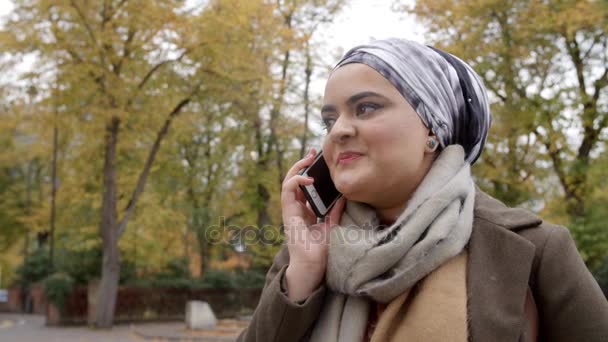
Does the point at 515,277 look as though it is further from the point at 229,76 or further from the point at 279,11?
the point at 279,11

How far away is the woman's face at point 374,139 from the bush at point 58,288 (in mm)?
22225

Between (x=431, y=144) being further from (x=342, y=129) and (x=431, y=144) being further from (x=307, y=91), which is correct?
(x=307, y=91)

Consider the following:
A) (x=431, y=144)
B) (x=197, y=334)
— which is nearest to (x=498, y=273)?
(x=431, y=144)

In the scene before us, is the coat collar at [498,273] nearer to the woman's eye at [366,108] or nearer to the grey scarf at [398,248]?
the grey scarf at [398,248]

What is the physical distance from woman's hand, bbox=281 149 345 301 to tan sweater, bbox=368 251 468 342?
0.24 meters

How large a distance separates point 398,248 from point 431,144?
1.21 feet

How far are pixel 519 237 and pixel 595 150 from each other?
15126 mm

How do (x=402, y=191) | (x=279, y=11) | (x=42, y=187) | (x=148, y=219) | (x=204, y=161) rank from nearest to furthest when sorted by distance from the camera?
(x=402, y=191) → (x=279, y=11) → (x=148, y=219) → (x=204, y=161) → (x=42, y=187)

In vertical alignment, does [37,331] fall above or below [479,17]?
below

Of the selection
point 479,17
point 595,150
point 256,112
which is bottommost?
point 595,150

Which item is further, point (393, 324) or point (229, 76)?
point (229, 76)

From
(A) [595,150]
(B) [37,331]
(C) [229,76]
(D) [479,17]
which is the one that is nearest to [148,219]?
(B) [37,331]

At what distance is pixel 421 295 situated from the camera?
5.16 ft

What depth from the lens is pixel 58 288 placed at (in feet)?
71.0
